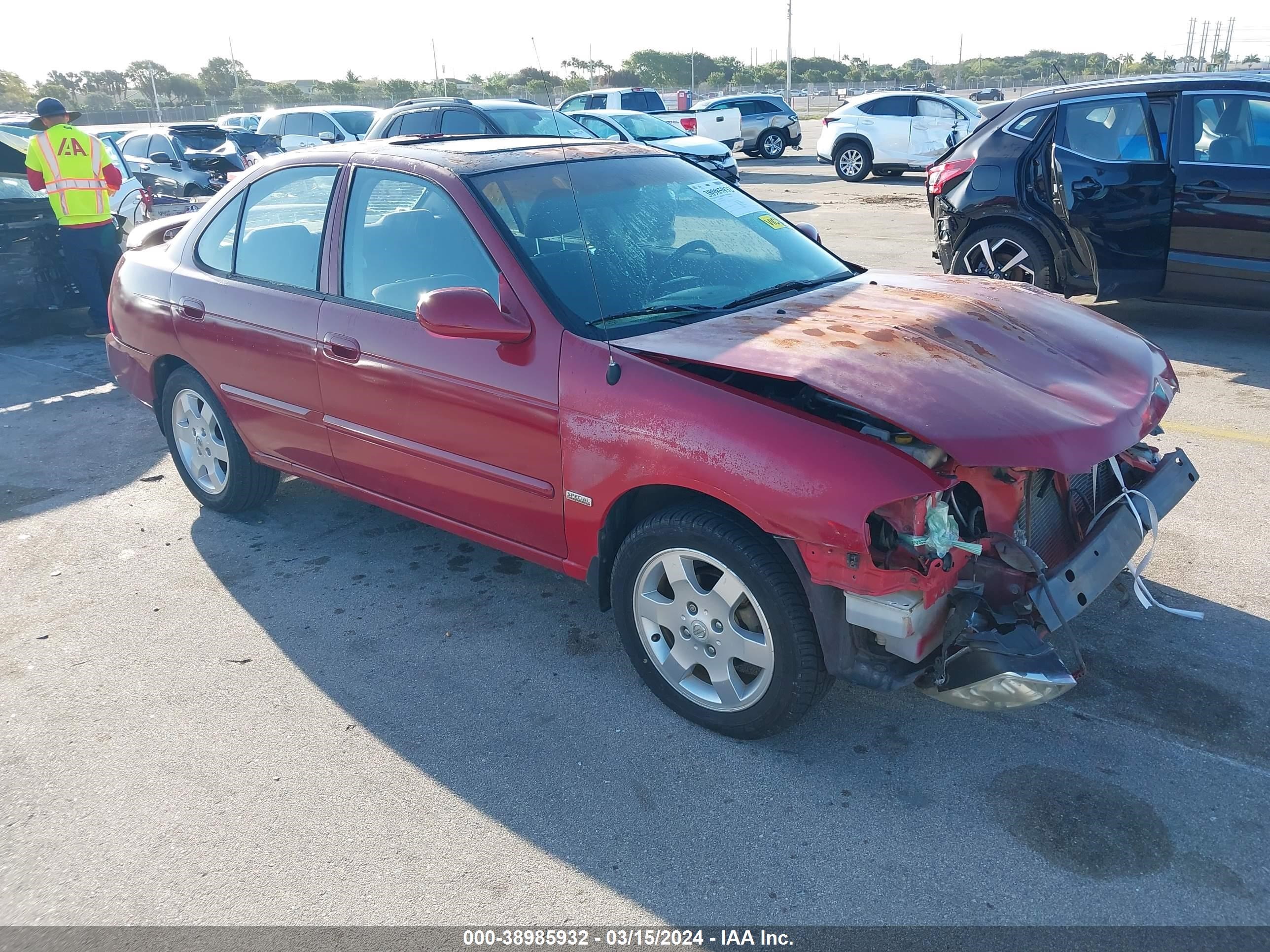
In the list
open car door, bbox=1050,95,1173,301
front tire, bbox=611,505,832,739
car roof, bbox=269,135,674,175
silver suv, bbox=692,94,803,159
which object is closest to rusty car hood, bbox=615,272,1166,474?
front tire, bbox=611,505,832,739

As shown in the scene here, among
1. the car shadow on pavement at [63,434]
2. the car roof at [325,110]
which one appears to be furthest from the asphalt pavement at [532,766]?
the car roof at [325,110]

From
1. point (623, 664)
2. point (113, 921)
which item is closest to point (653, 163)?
point (623, 664)

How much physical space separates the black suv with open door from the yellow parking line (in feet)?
5.72

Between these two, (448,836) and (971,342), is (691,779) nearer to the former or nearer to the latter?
(448,836)

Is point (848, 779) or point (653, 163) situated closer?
point (848, 779)

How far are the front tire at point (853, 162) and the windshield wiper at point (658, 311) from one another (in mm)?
17123

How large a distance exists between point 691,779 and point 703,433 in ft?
3.47

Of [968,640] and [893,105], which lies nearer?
[968,640]

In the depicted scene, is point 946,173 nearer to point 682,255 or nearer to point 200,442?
point 682,255

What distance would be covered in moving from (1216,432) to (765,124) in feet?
71.8

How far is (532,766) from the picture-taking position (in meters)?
3.09

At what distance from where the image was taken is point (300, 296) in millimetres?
4141

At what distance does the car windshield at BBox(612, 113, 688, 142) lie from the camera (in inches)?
662

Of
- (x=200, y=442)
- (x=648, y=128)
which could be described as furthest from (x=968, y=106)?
(x=200, y=442)
